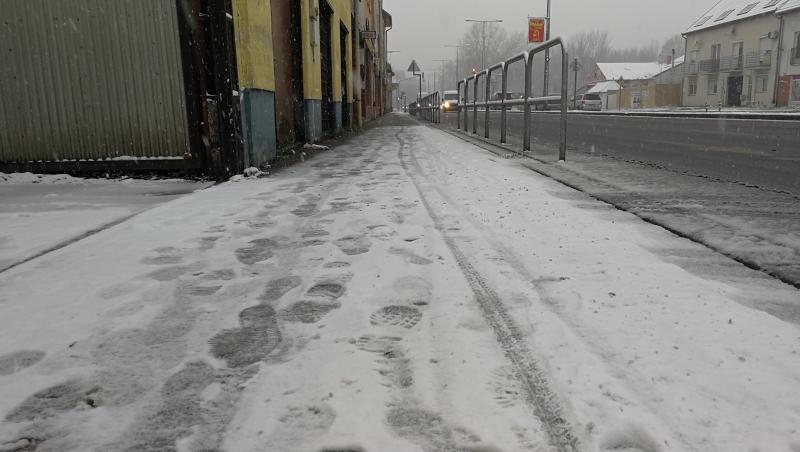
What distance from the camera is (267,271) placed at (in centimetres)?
232

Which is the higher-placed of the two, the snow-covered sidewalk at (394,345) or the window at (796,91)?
the window at (796,91)

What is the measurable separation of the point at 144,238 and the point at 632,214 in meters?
2.80

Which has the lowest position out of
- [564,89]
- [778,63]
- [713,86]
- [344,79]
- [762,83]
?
[564,89]

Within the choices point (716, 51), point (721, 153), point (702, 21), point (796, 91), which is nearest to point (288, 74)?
point (721, 153)

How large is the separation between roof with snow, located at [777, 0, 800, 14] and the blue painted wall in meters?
36.6

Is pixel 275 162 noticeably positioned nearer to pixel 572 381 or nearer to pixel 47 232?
pixel 47 232

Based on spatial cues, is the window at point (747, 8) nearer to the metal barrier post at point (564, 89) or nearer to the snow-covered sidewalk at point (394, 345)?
the metal barrier post at point (564, 89)

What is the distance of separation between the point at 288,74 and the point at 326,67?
374 cm

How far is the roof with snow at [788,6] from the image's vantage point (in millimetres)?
31569

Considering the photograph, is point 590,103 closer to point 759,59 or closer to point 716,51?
point 716,51

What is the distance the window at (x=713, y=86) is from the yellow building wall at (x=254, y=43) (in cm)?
4361

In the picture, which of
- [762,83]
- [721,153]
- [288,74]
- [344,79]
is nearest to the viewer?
[721,153]

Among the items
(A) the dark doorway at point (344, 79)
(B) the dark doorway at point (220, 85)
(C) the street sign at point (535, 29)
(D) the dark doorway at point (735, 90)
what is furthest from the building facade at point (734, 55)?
(B) the dark doorway at point (220, 85)

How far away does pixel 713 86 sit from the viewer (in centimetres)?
4153
